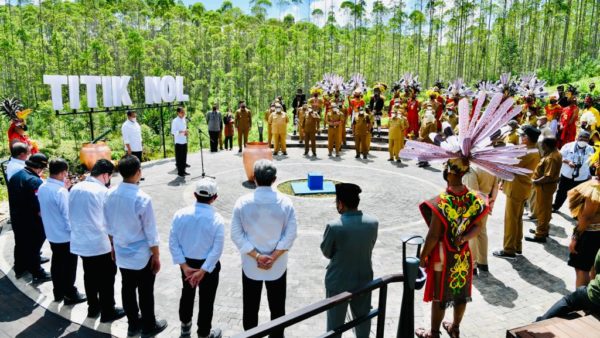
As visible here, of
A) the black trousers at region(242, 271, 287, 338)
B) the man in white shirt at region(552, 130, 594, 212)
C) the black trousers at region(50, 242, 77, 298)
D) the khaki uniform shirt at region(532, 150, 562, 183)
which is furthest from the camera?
A: the man in white shirt at region(552, 130, 594, 212)

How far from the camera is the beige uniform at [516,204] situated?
5.81 metres

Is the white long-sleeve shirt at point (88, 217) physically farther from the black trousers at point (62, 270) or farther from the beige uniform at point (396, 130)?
the beige uniform at point (396, 130)

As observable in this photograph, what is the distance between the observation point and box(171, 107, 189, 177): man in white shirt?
34.4ft

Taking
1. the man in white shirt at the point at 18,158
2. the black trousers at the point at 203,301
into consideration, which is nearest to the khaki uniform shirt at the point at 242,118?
the man in white shirt at the point at 18,158

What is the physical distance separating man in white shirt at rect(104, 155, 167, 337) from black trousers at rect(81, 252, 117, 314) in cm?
39

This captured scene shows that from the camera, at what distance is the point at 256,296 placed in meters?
3.73

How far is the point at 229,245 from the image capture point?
6.39 m

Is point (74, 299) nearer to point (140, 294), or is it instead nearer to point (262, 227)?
point (140, 294)

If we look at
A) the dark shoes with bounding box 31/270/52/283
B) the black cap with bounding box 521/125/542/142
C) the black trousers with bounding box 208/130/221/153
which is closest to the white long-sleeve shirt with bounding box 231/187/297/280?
the dark shoes with bounding box 31/270/52/283

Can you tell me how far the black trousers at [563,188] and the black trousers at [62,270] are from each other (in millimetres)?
8465

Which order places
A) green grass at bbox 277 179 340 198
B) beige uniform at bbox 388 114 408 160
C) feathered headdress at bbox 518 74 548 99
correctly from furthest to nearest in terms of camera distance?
feathered headdress at bbox 518 74 548 99 < beige uniform at bbox 388 114 408 160 < green grass at bbox 277 179 340 198

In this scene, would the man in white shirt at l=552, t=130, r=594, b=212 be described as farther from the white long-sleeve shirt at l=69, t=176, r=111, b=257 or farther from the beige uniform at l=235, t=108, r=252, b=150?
the beige uniform at l=235, t=108, r=252, b=150

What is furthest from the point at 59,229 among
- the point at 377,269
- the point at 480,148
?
the point at 480,148

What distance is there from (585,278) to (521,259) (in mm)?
1617
